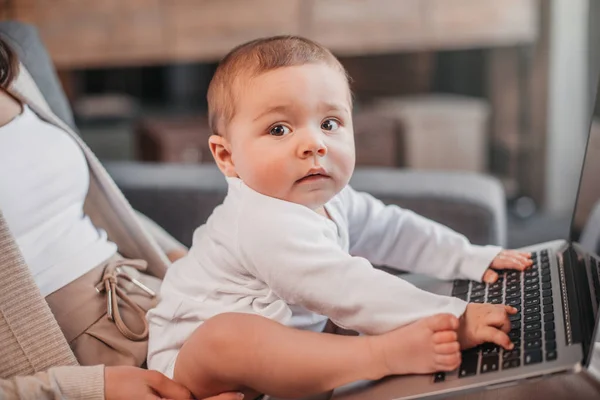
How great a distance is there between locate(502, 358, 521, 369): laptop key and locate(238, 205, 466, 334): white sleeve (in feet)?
0.24

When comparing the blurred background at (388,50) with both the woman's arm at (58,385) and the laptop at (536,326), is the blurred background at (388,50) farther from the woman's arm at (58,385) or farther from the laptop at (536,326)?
the woman's arm at (58,385)

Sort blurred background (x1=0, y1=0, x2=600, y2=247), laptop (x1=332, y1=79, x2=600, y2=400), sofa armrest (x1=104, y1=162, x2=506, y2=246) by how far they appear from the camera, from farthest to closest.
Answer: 1. blurred background (x1=0, y1=0, x2=600, y2=247)
2. sofa armrest (x1=104, y1=162, x2=506, y2=246)
3. laptop (x1=332, y1=79, x2=600, y2=400)

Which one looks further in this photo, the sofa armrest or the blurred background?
the blurred background

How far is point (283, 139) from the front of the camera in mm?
870

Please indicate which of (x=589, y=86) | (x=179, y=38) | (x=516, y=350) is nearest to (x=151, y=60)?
(x=179, y=38)

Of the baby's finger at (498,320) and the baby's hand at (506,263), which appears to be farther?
the baby's hand at (506,263)

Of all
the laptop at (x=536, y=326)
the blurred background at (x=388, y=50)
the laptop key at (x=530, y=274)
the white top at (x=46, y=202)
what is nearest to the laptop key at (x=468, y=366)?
the laptop at (x=536, y=326)

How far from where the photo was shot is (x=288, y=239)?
0.84 m

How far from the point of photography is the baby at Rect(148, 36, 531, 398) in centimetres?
81

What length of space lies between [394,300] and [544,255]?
1.08 ft

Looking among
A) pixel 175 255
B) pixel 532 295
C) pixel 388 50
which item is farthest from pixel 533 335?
pixel 388 50

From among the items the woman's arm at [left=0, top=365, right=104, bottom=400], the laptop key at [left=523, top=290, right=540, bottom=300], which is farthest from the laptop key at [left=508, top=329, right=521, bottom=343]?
the woman's arm at [left=0, top=365, right=104, bottom=400]

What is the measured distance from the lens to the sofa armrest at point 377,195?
1380mm

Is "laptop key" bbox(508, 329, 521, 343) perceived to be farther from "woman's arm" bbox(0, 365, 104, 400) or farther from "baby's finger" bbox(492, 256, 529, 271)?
"woman's arm" bbox(0, 365, 104, 400)
